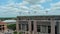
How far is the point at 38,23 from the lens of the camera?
8.35 m

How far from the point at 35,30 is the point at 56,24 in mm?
1456

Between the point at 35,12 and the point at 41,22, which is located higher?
the point at 35,12

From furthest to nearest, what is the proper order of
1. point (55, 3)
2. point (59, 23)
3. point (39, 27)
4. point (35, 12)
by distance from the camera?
1. point (35, 12)
2. point (39, 27)
3. point (59, 23)
4. point (55, 3)

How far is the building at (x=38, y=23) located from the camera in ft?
25.8

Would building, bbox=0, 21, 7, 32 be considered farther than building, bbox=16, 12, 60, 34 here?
Yes

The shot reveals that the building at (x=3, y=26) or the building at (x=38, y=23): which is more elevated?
the building at (x=38, y=23)

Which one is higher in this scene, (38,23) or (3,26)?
(38,23)

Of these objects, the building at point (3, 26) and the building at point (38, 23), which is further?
the building at point (3, 26)

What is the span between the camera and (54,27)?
7.82 meters

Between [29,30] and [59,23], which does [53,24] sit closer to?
[59,23]

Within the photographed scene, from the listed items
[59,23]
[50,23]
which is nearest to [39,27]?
[50,23]

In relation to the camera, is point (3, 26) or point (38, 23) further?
point (3, 26)

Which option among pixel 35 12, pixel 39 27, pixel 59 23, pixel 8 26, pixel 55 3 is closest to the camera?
pixel 55 3

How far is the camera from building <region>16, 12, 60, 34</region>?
7.86m
